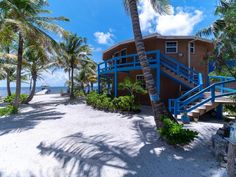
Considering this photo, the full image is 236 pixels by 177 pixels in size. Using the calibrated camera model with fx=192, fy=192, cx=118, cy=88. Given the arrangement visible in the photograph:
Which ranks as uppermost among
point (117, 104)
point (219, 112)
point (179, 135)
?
point (117, 104)

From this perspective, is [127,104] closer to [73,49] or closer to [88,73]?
[73,49]

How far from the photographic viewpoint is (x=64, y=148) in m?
7.11

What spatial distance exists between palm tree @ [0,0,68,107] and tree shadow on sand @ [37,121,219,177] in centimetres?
903

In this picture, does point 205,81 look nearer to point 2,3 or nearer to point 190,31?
point 190,31

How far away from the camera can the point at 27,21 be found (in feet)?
46.9

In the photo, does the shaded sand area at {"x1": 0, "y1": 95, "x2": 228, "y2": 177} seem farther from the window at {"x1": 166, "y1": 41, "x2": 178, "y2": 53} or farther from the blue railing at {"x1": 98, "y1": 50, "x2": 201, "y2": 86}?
the window at {"x1": 166, "y1": 41, "x2": 178, "y2": 53}

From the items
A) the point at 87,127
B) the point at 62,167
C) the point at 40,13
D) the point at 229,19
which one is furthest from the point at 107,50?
the point at 62,167

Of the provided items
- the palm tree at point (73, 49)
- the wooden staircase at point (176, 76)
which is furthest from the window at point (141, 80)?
the palm tree at point (73, 49)

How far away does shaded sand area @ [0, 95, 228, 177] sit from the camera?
5309mm

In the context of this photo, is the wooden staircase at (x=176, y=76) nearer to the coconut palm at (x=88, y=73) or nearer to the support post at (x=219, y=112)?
the support post at (x=219, y=112)

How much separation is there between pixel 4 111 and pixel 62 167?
12261 mm

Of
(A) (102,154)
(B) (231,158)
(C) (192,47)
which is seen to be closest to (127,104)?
(A) (102,154)

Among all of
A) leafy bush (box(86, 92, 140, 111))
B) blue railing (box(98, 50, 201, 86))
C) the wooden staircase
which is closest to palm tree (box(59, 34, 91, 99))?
blue railing (box(98, 50, 201, 86))

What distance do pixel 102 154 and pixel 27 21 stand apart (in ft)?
40.6
